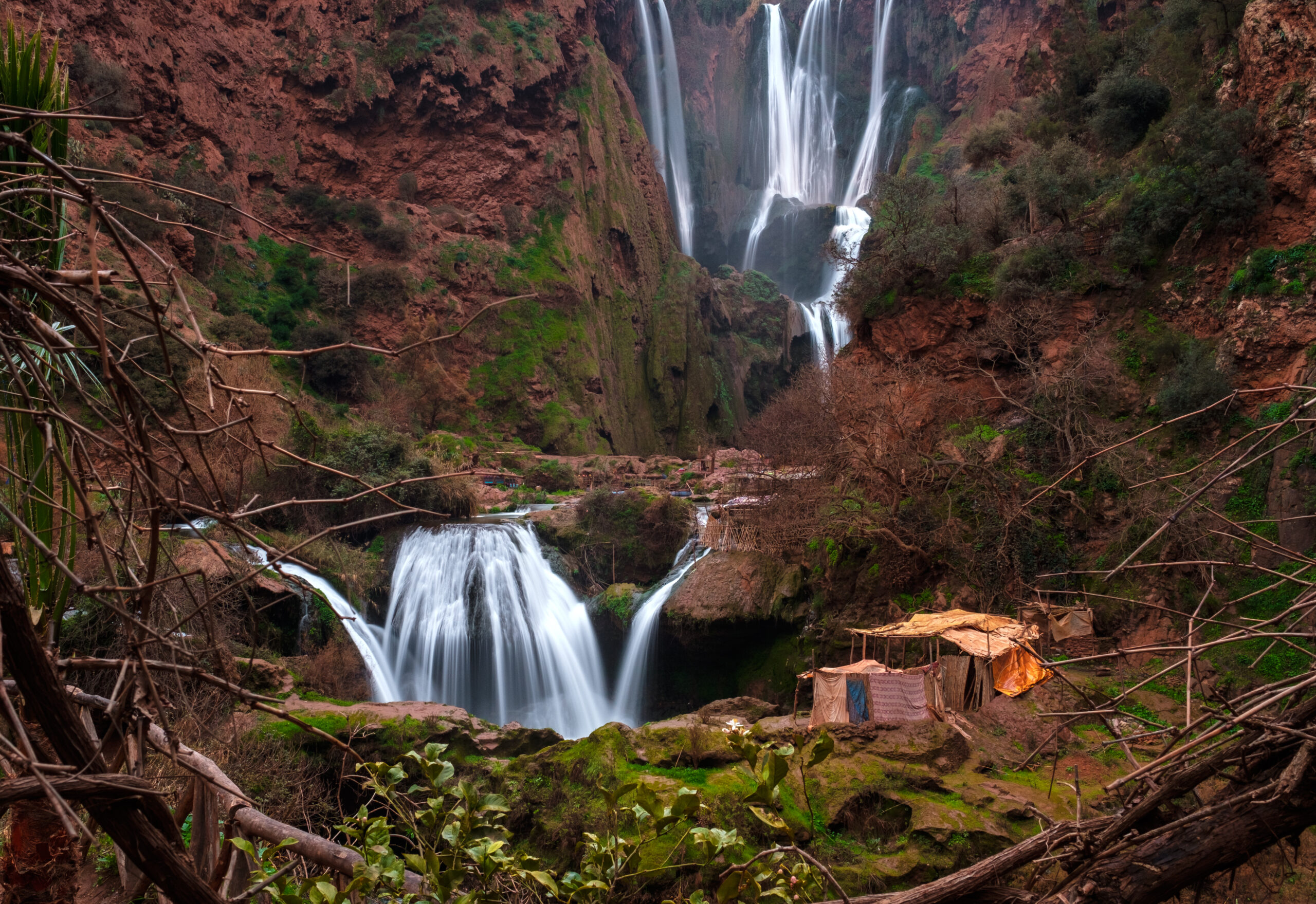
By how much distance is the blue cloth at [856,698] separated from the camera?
35.3ft

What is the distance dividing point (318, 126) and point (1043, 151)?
2708cm

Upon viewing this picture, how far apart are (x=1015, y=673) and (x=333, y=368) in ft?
69.4

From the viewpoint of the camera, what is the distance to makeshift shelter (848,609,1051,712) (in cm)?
1105

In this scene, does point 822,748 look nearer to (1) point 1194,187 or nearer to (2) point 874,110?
(1) point 1194,187

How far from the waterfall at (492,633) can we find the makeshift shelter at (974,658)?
756cm

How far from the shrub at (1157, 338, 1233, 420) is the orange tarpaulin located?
5.28 meters

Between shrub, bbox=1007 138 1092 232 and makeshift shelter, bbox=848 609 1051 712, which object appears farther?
shrub, bbox=1007 138 1092 232

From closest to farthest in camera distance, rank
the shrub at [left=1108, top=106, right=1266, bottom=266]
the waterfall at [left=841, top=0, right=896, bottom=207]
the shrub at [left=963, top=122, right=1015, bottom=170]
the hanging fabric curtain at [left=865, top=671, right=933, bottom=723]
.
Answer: the hanging fabric curtain at [left=865, top=671, right=933, bottom=723]
the shrub at [left=1108, top=106, right=1266, bottom=266]
the shrub at [left=963, top=122, right=1015, bottom=170]
the waterfall at [left=841, top=0, right=896, bottom=207]

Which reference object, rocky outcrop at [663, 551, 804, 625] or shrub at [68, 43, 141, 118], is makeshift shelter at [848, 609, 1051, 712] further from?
shrub at [68, 43, 141, 118]

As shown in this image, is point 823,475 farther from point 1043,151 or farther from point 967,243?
point 1043,151

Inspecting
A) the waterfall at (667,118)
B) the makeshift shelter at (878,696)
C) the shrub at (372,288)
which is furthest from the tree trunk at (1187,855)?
the waterfall at (667,118)

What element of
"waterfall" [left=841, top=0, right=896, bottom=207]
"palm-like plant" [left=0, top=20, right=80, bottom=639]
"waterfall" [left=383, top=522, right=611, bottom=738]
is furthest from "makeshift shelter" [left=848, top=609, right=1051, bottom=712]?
"waterfall" [left=841, top=0, right=896, bottom=207]

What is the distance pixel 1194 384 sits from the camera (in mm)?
13352

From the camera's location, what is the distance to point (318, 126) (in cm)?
3145
